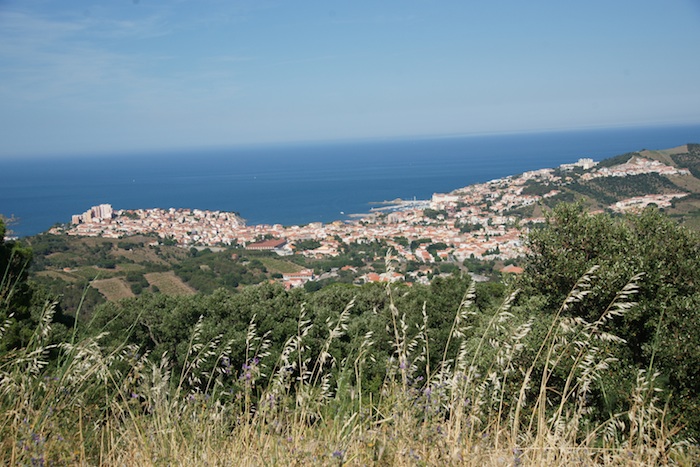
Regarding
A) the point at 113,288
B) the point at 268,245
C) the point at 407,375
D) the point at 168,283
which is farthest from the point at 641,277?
the point at 268,245

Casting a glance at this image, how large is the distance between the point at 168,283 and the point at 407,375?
84.9ft

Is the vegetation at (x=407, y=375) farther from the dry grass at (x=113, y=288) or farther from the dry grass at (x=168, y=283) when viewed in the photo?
the dry grass at (x=168, y=283)

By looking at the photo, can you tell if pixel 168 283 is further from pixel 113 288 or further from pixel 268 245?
pixel 268 245

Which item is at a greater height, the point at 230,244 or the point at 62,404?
the point at 62,404

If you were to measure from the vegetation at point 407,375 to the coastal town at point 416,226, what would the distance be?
27.2 meters

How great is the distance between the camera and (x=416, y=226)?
52938 mm

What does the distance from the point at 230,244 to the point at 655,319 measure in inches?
1740

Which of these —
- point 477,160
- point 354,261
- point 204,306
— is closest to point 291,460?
point 204,306

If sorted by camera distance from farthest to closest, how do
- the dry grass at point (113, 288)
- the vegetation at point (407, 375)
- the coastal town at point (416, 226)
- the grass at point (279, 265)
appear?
the coastal town at point (416, 226) → the grass at point (279, 265) → the dry grass at point (113, 288) → the vegetation at point (407, 375)

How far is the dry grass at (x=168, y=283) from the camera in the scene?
79.9ft

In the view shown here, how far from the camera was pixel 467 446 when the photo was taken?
1.85 meters

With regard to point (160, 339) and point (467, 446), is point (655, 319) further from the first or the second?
point (160, 339)

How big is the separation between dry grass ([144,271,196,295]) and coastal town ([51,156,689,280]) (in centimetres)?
1373

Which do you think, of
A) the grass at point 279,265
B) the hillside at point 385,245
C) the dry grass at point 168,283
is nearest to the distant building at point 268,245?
the hillside at point 385,245
